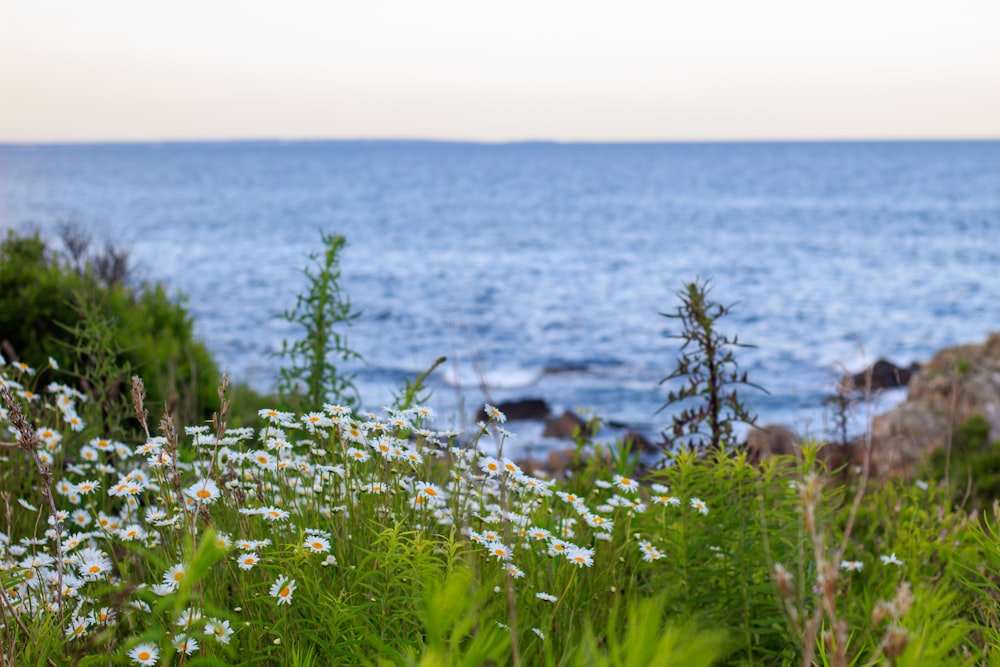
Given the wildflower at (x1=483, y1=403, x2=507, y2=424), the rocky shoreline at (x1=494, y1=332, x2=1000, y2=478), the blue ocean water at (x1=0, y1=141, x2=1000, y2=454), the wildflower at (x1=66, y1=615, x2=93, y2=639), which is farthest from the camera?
the blue ocean water at (x1=0, y1=141, x2=1000, y2=454)

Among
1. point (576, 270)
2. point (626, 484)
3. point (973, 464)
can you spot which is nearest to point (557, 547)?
point (626, 484)

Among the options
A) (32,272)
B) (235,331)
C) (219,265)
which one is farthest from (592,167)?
(32,272)

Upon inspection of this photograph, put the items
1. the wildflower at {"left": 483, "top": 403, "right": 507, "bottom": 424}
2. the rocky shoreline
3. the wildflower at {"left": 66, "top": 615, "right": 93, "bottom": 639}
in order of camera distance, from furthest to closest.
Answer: the rocky shoreline < the wildflower at {"left": 483, "top": 403, "right": 507, "bottom": 424} < the wildflower at {"left": 66, "top": 615, "right": 93, "bottom": 639}

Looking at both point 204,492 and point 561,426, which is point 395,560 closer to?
point 204,492

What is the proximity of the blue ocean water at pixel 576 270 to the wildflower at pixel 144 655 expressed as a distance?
146cm

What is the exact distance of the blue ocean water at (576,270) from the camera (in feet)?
71.8

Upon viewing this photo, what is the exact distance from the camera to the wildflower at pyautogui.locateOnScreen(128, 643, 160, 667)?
2.04 m

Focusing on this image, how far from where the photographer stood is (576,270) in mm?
42844

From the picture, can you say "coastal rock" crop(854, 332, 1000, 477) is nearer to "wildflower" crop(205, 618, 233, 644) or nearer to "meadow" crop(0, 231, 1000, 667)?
"meadow" crop(0, 231, 1000, 667)

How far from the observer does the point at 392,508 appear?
302 cm

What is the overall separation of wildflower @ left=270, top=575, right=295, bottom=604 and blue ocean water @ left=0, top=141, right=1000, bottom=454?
3.64 ft

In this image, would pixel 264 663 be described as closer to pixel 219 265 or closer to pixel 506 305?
pixel 506 305

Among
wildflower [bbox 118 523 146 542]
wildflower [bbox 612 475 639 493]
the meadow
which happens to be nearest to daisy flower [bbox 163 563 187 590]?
the meadow

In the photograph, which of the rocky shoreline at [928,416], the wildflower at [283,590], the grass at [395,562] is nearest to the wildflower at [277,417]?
the grass at [395,562]
